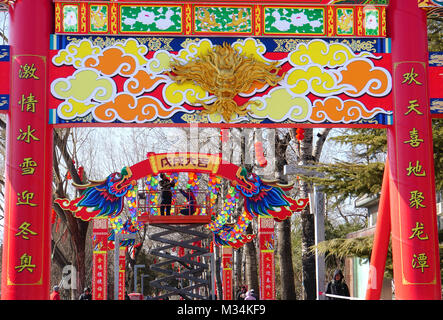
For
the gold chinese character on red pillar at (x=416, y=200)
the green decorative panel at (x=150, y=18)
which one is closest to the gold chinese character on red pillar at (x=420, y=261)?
the gold chinese character on red pillar at (x=416, y=200)

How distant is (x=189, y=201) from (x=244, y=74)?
25.6 ft

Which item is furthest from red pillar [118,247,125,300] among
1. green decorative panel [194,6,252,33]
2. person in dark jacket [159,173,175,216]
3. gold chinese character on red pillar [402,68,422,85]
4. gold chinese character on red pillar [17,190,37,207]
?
gold chinese character on red pillar [402,68,422,85]

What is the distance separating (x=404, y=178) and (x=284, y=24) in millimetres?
2716

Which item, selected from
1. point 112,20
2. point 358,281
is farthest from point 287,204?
point 112,20

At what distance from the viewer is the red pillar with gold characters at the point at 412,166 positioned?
9484mm

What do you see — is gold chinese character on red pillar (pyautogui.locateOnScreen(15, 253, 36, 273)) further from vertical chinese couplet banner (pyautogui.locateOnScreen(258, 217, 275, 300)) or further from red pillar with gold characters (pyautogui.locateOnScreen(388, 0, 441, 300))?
vertical chinese couplet banner (pyautogui.locateOnScreen(258, 217, 275, 300))

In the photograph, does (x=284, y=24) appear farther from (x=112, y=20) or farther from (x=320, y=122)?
(x=112, y=20)

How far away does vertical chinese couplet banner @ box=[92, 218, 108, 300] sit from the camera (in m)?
18.3

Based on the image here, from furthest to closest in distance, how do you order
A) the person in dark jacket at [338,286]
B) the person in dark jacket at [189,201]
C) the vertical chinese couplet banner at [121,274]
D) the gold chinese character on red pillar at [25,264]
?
the vertical chinese couplet banner at [121,274]
the person in dark jacket at [189,201]
the person in dark jacket at [338,286]
the gold chinese character on red pillar at [25,264]

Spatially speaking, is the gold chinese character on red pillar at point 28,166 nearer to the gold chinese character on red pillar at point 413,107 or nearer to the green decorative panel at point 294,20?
the green decorative panel at point 294,20

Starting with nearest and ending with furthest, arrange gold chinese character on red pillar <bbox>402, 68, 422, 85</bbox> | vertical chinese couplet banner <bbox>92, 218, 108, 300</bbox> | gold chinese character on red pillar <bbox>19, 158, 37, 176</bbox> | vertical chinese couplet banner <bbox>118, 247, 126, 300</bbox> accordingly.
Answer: gold chinese character on red pillar <bbox>19, 158, 37, 176</bbox> → gold chinese character on red pillar <bbox>402, 68, 422, 85</bbox> → vertical chinese couplet banner <bbox>92, 218, 108, 300</bbox> → vertical chinese couplet banner <bbox>118, 247, 126, 300</bbox>

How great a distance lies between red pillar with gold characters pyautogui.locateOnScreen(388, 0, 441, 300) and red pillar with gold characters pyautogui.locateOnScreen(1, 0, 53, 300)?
4707mm

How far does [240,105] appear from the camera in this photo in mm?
9883

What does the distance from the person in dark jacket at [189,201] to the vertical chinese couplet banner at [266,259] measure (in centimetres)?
172
